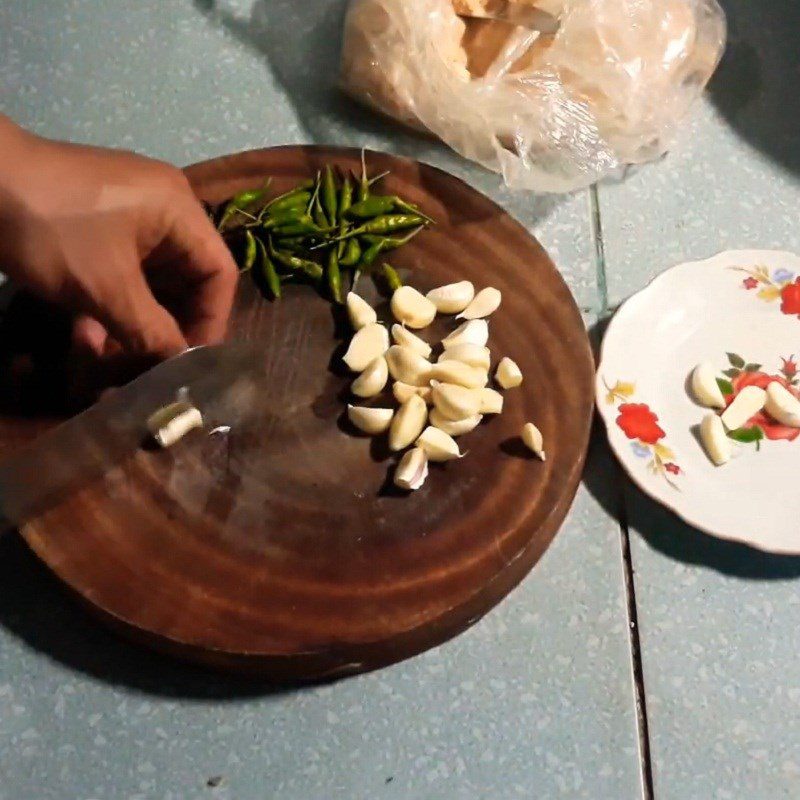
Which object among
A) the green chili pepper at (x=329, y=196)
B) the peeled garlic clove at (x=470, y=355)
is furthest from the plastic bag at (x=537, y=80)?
the peeled garlic clove at (x=470, y=355)

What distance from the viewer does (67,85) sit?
1.13 m

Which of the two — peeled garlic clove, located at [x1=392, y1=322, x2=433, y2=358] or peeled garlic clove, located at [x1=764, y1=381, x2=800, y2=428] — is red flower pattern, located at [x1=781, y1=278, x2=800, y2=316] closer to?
peeled garlic clove, located at [x1=764, y1=381, x2=800, y2=428]

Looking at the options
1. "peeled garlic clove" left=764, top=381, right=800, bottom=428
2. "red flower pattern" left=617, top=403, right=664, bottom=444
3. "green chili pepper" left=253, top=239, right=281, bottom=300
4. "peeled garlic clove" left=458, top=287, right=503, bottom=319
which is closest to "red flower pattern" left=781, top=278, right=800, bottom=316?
"peeled garlic clove" left=764, top=381, right=800, bottom=428

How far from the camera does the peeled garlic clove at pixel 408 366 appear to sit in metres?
0.85

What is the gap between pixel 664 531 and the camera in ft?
2.87

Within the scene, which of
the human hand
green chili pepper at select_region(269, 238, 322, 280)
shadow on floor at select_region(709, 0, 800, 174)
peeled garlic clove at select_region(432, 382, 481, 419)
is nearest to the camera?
the human hand

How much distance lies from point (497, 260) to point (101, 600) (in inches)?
20.4

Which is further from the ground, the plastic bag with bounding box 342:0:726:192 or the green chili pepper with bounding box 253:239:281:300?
the plastic bag with bounding box 342:0:726:192

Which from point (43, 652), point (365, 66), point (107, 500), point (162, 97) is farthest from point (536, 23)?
point (43, 652)

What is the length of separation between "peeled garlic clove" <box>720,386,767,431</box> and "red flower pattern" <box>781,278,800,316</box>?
0.12m

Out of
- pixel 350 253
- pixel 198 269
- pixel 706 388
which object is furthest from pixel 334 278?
pixel 706 388

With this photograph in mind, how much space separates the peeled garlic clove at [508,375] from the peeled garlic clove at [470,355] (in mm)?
13

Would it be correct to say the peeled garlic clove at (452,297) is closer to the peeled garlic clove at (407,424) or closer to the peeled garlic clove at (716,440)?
the peeled garlic clove at (407,424)

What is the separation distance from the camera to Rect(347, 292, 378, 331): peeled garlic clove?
89cm
